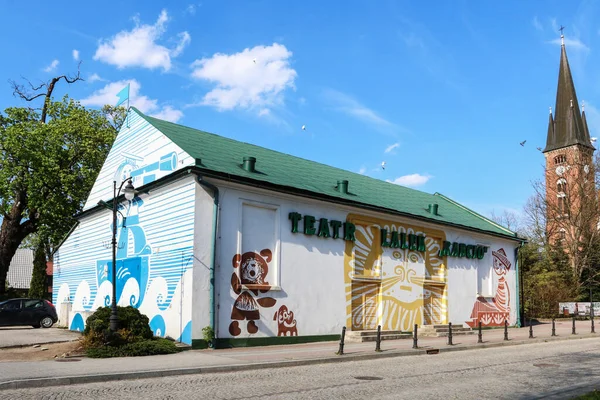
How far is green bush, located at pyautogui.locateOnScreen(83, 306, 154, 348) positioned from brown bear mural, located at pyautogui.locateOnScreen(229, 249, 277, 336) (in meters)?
2.86

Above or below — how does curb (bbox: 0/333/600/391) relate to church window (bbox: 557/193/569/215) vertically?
below

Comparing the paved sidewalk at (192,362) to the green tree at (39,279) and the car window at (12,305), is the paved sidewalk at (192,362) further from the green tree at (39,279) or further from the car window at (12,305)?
the green tree at (39,279)

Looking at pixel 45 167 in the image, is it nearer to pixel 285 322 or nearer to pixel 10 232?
pixel 10 232

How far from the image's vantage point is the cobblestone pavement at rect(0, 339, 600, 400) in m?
9.82

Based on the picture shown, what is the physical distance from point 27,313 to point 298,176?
1546 centimetres

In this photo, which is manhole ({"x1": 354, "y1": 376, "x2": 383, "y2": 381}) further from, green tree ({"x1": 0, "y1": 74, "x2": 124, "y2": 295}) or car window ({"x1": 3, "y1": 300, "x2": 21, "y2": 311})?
green tree ({"x1": 0, "y1": 74, "x2": 124, "y2": 295})

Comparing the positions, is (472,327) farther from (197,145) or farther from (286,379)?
(286,379)

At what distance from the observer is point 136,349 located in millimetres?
15344

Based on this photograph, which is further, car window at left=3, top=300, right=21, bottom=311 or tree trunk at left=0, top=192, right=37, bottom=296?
tree trunk at left=0, top=192, right=37, bottom=296

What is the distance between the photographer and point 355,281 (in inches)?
883

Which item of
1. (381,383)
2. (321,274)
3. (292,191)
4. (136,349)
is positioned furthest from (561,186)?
(136,349)

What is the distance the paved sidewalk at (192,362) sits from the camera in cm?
1116

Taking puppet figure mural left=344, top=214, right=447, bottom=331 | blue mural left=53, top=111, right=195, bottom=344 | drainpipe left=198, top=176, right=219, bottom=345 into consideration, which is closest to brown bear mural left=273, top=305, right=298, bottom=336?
drainpipe left=198, top=176, right=219, bottom=345

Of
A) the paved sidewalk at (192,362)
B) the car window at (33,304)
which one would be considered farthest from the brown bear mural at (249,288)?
the car window at (33,304)
